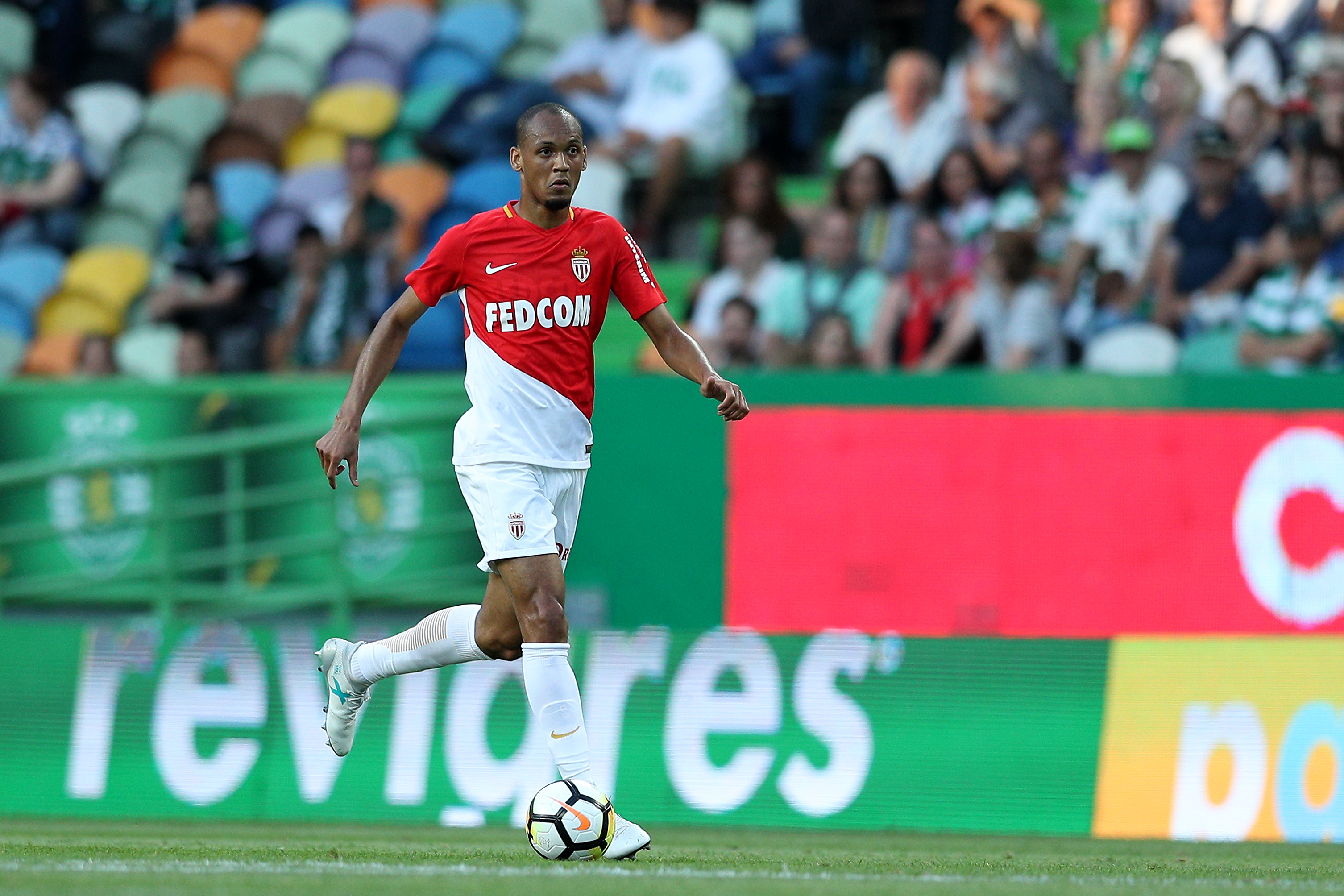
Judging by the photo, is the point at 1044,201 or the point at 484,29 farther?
the point at 484,29

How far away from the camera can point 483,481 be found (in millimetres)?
6715

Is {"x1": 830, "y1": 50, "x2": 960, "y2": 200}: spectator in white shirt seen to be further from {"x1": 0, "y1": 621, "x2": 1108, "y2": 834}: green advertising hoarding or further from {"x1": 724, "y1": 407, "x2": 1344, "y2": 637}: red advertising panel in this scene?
{"x1": 0, "y1": 621, "x2": 1108, "y2": 834}: green advertising hoarding

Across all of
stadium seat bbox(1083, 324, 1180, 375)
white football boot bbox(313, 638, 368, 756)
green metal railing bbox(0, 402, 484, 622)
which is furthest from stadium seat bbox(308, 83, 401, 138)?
white football boot bbox(313, 638, 368, 756)

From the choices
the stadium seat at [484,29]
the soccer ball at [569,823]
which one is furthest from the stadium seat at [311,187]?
the soccer ball at [569,823]

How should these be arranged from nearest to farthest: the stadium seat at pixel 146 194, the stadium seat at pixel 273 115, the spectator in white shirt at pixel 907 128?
the spectator in white shirt at pixel 907 128
the stadium seat at pixel 146 194
the stadium seat at pixel 273 115

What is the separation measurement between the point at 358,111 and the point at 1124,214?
590 centimetres

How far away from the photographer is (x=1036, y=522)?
1131 centimetres

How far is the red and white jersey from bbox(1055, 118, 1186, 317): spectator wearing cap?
232 inches

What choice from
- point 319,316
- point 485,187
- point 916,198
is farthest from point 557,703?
point 485,187

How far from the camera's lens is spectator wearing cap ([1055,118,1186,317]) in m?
12.2

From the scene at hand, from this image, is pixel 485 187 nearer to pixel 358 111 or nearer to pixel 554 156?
pixel 358 111

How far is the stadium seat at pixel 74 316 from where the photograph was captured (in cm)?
1440

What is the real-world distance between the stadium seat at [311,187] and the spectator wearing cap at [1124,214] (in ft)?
17.9

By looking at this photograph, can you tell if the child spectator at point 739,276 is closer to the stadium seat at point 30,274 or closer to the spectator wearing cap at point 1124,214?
the spectator wearing cap at point 1124,214
